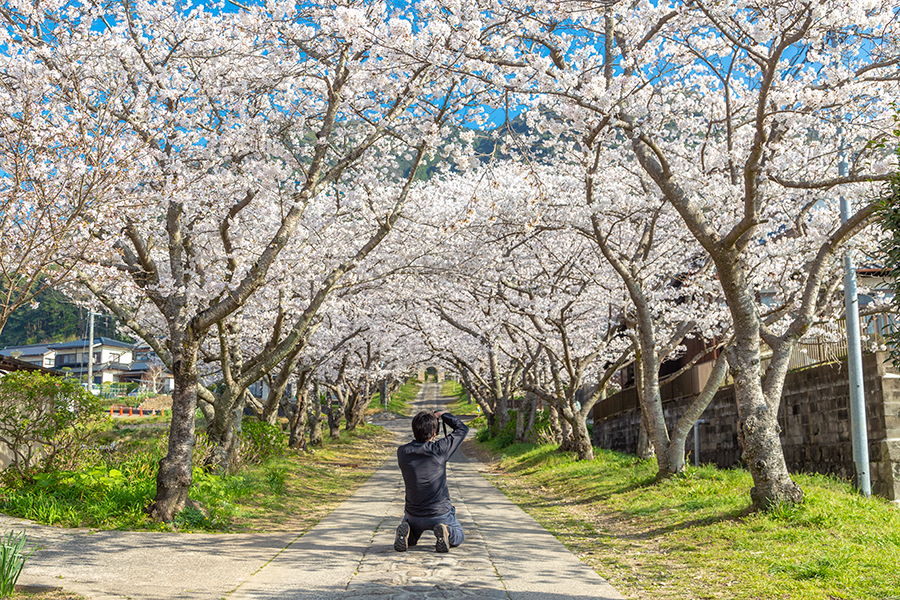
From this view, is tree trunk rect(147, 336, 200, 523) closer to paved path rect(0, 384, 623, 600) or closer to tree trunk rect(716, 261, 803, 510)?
paved path rect(0, 384, 623, 600)

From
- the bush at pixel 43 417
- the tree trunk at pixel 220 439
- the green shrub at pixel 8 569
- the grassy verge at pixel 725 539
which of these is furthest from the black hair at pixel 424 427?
the bush at pixel 43 417

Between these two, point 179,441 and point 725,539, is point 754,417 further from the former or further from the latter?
point 179,441

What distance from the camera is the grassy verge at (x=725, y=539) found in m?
5.16

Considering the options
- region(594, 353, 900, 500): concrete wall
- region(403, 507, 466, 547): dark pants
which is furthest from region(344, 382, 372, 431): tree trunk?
region(403, 507, 466, 547): dark pants

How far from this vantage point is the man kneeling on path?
6.17 metres

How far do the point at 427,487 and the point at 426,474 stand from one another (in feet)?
0.41

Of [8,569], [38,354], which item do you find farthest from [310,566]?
[38,354]

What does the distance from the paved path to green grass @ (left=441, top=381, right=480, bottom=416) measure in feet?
155

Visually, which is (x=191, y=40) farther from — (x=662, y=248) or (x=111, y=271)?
(x=662, y=248)

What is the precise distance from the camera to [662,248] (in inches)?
576

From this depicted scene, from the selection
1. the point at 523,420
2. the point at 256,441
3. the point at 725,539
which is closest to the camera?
the point at 725,539

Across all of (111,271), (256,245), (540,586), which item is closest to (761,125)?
(540,586)

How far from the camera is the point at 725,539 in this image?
6.91 metres

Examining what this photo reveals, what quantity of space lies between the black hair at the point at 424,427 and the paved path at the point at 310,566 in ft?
3.66
